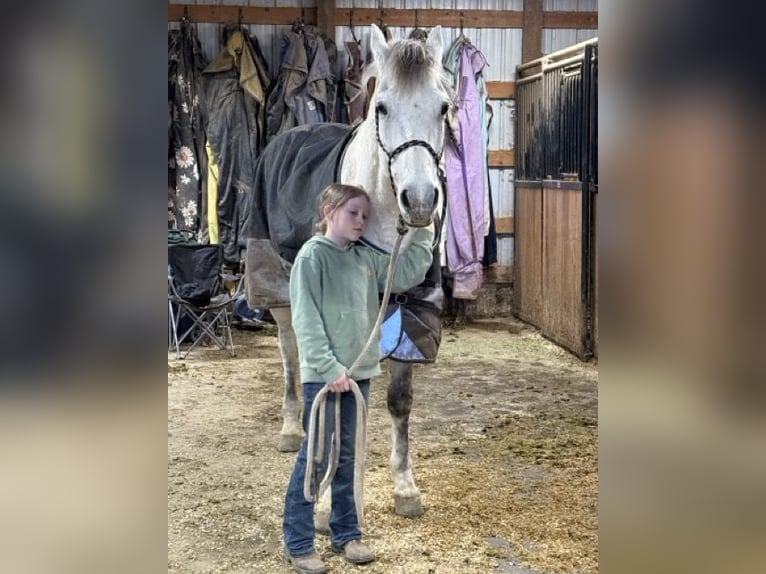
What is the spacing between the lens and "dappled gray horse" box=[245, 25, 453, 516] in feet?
7.39

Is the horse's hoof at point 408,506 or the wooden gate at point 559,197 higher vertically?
the wooden gate at point 559,197

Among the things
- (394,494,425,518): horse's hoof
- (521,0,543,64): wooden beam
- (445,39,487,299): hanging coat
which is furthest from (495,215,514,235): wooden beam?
(394,494,425,518): horse's hoof

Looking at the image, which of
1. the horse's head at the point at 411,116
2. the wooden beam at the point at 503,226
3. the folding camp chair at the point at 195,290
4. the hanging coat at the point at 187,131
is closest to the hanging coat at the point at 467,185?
the wooden beam at the point at 503,226

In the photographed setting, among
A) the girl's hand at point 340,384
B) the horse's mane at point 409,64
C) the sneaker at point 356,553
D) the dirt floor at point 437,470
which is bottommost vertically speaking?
the dirt floor at point 437,470

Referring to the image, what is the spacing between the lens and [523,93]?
22.2 feet

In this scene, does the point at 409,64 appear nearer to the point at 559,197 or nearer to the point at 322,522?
the point at 322,522

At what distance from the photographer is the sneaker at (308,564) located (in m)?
2.32

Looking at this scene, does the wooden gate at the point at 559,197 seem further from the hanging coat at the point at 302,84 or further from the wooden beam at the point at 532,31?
the hanging coat at the point at 302,84

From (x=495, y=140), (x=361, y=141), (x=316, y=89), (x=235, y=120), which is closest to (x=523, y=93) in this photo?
(x=495, y=140)

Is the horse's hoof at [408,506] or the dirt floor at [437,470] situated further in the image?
the horse's hoof at [408,506]

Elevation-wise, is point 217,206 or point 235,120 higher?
point 235,120

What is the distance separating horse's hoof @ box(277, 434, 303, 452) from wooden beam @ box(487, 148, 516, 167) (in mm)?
4048
